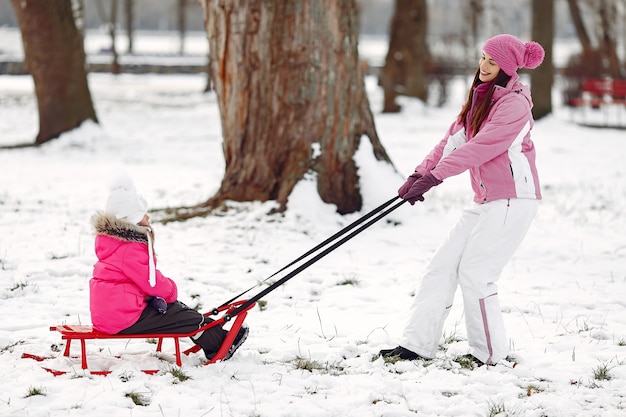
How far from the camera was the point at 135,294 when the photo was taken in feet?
12.8

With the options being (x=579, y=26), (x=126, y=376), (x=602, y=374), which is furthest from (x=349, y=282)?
(x=579, y=26)

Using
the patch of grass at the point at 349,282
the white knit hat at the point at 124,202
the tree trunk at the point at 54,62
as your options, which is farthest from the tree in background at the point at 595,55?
the white knit hat at the point at 124,202

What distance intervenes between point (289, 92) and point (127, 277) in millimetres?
3846

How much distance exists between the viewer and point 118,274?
3.87 metres

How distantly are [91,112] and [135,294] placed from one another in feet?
35.8

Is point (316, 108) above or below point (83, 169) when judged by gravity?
above

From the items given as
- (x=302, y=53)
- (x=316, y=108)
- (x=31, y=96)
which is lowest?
(x=31, y=96)

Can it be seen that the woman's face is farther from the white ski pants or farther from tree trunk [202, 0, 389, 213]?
tree trunk [202, 0, 389, 213]

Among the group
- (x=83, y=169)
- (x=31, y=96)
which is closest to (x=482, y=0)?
(x=31, y=96)

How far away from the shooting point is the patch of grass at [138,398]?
3545 mm

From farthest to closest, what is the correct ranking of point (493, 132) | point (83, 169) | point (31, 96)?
1. point (31, 96)
2. point (83, 169)
3. point (493, 132)

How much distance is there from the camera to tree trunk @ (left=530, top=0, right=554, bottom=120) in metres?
17.6

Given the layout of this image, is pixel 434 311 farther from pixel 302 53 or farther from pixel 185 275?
pixel 302 53

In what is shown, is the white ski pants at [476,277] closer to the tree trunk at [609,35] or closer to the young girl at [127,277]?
the young girl at [127,277]
